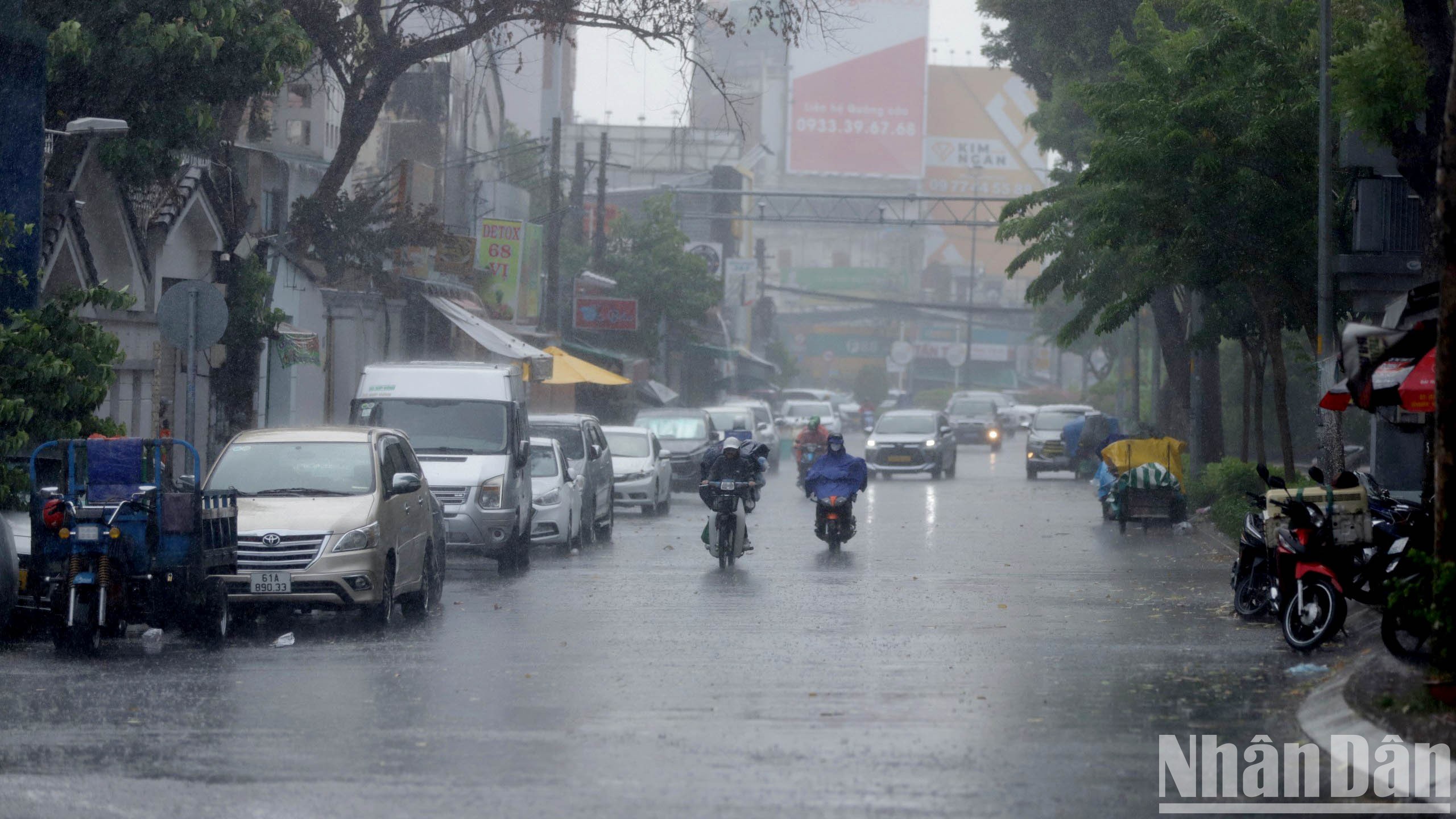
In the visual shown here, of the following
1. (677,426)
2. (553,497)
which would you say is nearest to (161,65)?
(553,497)

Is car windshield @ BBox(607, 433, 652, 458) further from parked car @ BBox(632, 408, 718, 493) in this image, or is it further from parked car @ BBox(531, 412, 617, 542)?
parked car @ BBox(632, 408, 718, 493)

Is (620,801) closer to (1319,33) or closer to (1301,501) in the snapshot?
(1301,501)

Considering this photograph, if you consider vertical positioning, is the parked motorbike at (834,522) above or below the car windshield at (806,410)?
above

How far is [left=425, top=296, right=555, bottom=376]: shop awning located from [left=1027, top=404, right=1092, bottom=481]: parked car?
12675 mm

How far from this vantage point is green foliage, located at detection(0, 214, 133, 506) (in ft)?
51.6

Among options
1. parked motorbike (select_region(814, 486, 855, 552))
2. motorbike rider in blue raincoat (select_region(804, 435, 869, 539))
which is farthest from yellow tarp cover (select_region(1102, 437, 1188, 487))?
parked motorbike (select_region(814, 486, 855, 552))

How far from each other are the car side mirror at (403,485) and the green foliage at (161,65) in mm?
7314

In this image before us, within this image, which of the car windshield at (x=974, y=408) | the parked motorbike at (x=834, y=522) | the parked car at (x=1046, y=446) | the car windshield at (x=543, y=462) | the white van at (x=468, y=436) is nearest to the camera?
the white van at (x=468, y=436)

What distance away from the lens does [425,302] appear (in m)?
39.3

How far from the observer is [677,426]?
37.7 metres

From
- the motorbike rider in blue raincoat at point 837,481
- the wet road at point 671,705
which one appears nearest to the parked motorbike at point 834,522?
the motorbike rider in blue raincoat at point 837,481

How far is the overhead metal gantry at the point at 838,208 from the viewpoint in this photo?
57.5 metres

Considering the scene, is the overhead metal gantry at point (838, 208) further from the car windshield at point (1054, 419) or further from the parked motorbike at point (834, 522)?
the parked motorbike at point (834, 522)

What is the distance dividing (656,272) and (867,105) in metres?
76.8
